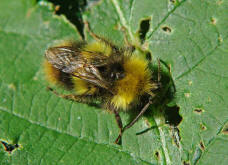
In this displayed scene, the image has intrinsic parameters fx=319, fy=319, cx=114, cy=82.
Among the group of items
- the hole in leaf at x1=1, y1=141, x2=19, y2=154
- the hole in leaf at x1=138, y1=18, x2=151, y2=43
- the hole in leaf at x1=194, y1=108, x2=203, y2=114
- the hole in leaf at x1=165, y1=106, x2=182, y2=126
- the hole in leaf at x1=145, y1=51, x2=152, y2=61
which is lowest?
the hole in leaf at x1=1, y1=141, x2=19, y2=154

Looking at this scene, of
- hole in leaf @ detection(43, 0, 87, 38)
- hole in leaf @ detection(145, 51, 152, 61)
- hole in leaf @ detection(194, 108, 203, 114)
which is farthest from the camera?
hole in leaf @ detection(43, 0, 87, 38)

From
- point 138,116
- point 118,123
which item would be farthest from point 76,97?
point 138,116

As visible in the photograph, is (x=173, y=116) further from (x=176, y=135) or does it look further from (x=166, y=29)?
(x=166, y=29)

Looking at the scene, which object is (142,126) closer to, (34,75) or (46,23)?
(34,75)

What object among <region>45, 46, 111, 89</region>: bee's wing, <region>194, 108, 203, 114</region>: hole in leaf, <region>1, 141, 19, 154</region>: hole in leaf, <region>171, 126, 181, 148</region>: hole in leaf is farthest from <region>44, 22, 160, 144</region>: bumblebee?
<region>1, 141, 19, 154</region>: hole in leaf

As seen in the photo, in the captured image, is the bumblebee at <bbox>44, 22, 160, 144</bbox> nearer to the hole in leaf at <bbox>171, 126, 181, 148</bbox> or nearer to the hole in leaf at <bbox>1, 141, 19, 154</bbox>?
the hole in leaf at <bbox>171, 126, 181, 148</bbox>

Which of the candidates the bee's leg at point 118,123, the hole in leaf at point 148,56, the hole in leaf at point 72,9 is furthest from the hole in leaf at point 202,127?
the hole in leaf at point 72,9

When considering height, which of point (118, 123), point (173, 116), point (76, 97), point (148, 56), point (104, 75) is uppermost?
point (148, 56)
